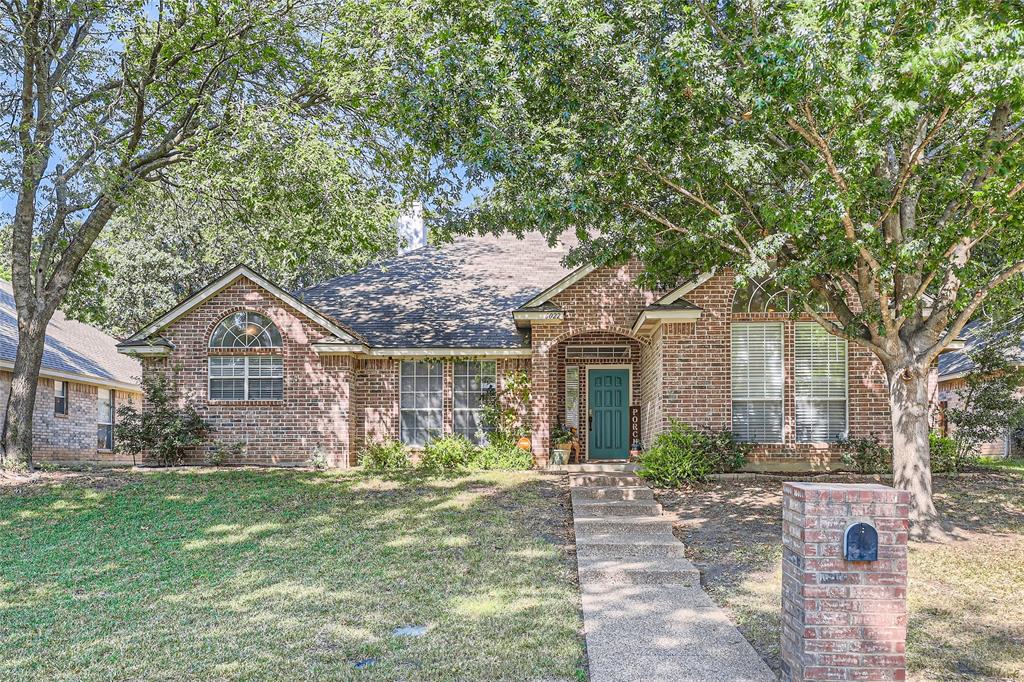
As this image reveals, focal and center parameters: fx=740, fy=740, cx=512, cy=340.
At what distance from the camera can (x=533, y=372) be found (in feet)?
52.4

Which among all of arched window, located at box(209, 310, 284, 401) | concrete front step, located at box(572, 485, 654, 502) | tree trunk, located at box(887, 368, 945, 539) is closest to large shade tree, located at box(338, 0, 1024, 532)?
tree trunk, located at box(887, 368, 945, 539)

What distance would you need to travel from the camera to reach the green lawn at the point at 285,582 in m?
5.70

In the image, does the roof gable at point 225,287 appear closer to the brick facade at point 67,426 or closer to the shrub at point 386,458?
the shrub at point 386,458

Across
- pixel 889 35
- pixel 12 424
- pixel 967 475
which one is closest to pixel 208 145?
pixel 12 424

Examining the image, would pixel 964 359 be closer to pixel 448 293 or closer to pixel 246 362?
pixel 448 293

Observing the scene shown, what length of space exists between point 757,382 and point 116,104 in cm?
1376

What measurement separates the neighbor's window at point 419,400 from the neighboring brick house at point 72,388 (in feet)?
32.6

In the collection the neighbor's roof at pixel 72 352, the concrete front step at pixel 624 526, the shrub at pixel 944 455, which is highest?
the neighbor's roof at pixel 72 352

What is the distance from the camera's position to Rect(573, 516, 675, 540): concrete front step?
31.4 ft

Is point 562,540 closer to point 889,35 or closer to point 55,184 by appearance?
point 889,35

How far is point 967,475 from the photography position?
13969mm

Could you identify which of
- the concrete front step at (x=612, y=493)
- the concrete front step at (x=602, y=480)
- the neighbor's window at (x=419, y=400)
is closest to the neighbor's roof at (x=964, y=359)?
the concrete front step at (x=602, y=480)

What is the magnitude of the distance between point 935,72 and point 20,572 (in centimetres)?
1085

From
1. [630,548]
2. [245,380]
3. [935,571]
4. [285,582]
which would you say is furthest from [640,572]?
[245,380]
